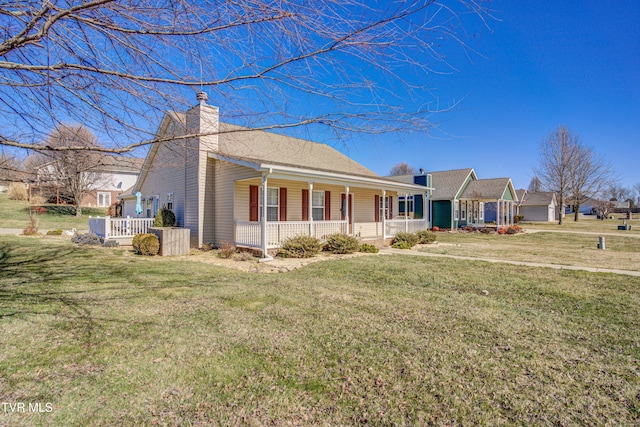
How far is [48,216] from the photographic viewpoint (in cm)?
3089

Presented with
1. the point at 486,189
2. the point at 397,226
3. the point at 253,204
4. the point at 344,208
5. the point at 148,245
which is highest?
the point at 486,189

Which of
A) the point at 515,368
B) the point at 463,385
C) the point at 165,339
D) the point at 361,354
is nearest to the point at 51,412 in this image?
the point at 165,339

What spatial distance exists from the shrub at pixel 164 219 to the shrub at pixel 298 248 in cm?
609

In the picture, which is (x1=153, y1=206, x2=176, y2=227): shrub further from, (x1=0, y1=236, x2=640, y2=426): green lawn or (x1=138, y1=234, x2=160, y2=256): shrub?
(x1=0, y1=236, x2=640, y2=426): green lawn

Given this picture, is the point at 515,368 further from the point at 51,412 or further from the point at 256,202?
the point at 256,202

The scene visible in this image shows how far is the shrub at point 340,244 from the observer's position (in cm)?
1244

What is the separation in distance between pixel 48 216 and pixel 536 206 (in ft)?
194

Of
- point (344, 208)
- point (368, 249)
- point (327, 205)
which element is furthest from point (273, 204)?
point (344, 208)

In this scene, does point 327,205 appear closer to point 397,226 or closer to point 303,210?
point 303,210

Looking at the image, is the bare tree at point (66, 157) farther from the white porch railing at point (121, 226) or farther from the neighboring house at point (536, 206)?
the neighboring house at point (536, 206)

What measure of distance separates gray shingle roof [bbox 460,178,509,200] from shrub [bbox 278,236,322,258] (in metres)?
20.1

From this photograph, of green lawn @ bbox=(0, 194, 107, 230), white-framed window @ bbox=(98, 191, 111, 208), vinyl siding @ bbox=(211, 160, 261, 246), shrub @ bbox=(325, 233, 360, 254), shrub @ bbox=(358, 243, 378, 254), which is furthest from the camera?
white-framed window @ bbox=(98, 191, 111, 208)

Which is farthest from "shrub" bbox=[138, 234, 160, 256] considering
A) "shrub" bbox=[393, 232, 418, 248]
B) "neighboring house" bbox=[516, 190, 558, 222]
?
"neighboring house" bbox=[516, 190, 558, 222]

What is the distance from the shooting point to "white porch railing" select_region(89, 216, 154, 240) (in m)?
Answer: 14.9
